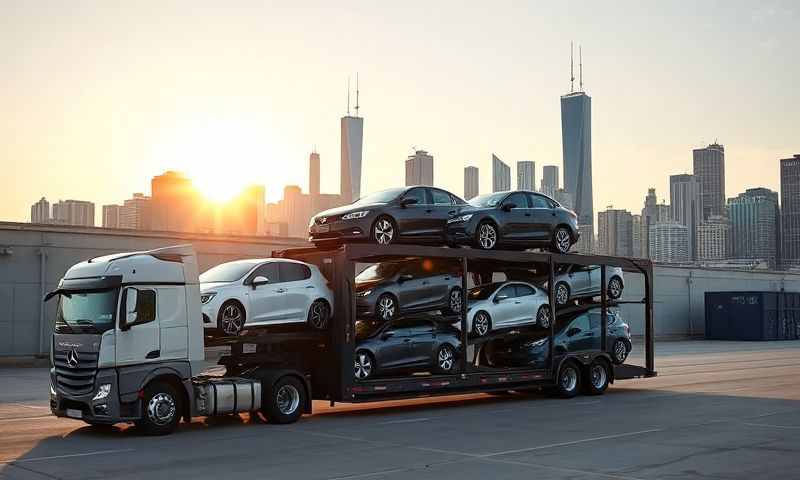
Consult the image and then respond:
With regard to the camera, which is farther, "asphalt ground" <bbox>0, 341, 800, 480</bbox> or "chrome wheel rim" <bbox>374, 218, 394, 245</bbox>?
"chrome wheel rim" <bbox>374, 218, 394, 245</bbox>

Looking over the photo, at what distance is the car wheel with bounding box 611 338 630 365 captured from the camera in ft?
73.2

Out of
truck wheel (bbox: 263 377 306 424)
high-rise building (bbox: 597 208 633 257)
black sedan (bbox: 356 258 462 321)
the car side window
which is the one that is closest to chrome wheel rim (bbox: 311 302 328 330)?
the car side window

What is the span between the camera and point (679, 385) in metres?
24.3

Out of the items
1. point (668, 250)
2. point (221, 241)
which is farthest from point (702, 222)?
point (221, 241)

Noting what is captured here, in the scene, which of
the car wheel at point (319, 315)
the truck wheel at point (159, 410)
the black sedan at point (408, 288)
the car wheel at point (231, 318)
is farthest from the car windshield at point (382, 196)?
the truck wheel at point (159, 410)

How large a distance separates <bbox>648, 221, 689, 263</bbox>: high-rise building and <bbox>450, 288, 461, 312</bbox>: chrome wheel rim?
127886 mm

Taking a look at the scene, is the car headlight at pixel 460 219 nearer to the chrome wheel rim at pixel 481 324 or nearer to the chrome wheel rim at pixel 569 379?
the chrome wheel rim at pixel 481 324

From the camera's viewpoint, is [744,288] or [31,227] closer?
[31,227]

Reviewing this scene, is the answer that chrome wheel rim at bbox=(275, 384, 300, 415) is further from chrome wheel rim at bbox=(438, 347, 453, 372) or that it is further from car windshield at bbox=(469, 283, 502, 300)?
car windshield at bbox=(469, 283, 502, 300)

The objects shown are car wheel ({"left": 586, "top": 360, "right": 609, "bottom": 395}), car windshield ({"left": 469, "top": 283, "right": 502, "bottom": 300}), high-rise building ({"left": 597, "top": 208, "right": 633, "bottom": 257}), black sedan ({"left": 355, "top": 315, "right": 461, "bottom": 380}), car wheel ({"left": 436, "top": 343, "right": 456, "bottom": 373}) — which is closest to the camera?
black sedan ({"left": 355, "top": 315, "right": 461, "bottom": 380})

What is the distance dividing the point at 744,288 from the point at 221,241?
4323 cm

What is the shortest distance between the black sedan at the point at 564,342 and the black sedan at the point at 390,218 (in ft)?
11.1

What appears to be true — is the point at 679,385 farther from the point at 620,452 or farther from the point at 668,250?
the point at 668,250

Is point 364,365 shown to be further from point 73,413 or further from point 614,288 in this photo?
point 614,288
